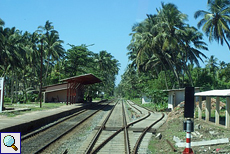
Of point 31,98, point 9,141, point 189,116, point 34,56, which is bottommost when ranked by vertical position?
point 9,141

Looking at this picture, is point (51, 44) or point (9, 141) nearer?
point (9, 141)

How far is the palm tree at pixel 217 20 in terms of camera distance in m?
30.5

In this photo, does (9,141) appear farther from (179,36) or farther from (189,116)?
(179,36)

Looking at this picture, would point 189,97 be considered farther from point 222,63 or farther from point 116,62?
point 222,63

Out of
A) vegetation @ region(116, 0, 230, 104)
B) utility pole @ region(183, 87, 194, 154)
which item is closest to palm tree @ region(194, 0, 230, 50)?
vegetation @ region(116, 0, 230, 104)

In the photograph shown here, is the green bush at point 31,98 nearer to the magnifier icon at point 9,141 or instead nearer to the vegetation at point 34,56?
the vegetation at point 34,56

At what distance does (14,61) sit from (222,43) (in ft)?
108

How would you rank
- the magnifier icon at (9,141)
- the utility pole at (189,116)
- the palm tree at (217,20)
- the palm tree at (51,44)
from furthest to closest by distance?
the palm tree at (51,44)
the palm tree at (217,20)
the utility pole at (189,116)
the magnifier icon at (9,141)

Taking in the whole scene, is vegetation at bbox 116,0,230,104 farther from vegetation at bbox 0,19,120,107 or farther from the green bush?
the green bush

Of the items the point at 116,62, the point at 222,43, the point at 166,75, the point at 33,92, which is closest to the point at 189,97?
the point at 222,43

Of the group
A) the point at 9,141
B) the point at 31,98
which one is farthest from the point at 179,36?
the point at 9,141

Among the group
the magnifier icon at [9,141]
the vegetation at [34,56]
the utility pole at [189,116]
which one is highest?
the vegetation at [34,56]

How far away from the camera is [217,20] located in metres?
31.1

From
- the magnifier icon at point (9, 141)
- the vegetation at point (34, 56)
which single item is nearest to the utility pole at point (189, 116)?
the magnifier icon at point (9, 141)
